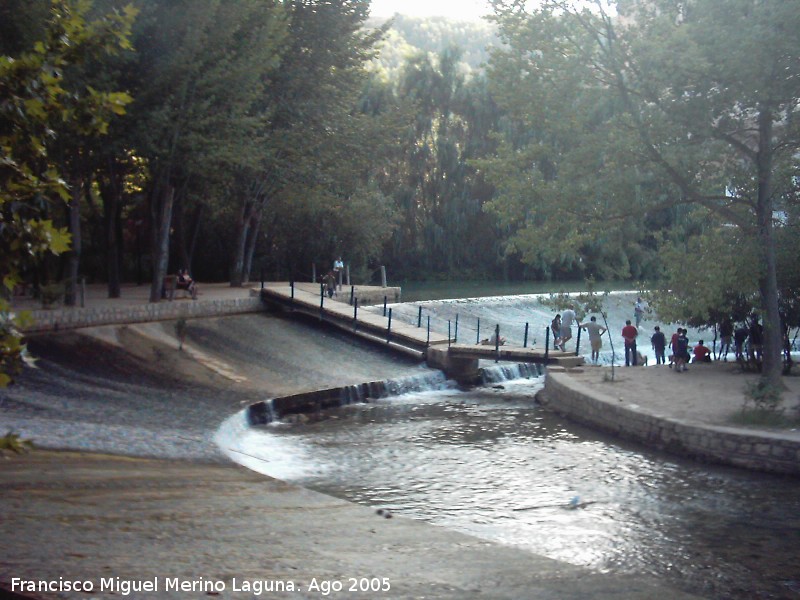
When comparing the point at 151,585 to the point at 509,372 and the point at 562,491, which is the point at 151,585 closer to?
the point at 562,491

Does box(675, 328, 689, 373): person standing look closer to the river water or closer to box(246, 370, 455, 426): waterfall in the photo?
the river water

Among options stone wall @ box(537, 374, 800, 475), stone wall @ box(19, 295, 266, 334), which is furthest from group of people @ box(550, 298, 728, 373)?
stone wall @ box(19, 295, 266, 334)

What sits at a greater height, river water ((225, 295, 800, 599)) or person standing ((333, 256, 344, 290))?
person standing ((333, 256, 344, 290))

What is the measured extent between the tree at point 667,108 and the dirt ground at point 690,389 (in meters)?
1.31

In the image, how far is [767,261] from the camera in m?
18.6

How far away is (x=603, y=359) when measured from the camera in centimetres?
3284

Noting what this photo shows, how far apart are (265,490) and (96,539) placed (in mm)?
3858

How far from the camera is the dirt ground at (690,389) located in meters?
16.8

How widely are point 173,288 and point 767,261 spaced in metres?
17.3

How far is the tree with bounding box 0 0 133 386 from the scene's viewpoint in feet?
19.6

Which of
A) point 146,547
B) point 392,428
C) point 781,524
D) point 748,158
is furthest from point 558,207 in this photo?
point 146,547

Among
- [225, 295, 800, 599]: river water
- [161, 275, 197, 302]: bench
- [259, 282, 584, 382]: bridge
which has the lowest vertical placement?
[225, 295, 800, 599]: river water

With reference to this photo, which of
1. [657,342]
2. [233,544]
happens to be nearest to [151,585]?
[233,544]

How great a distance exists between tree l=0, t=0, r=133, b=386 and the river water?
21.0ft
